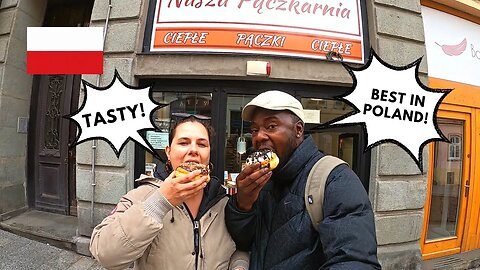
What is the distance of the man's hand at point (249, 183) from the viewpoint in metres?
1.35

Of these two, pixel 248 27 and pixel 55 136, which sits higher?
→ pixel 248 27

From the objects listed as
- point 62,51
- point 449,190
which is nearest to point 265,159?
point 62,51

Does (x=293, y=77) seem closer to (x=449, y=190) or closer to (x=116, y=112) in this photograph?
(x=116, y=112)


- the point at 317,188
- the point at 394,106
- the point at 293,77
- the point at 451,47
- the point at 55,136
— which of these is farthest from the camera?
the point at 55,136

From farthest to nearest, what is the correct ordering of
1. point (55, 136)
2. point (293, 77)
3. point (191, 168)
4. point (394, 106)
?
point (55, 136) → point (293, 77) → point (394, 106) → point (191, 168)

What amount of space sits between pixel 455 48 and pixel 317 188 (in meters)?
5.87

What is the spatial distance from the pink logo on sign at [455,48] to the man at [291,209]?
539 cm

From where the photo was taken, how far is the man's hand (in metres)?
1.35

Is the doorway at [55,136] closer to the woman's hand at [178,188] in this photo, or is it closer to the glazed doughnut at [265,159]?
the woman's hand at [178,188]

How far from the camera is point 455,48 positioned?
569 centimetres

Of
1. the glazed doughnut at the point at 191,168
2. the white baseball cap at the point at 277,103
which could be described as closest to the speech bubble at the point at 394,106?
the white baseball cap at the point at 277,103

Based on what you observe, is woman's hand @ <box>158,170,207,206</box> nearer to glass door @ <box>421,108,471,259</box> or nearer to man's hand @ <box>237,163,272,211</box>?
man's hand @ <box>237,163,272,211</box>

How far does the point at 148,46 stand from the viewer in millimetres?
4680

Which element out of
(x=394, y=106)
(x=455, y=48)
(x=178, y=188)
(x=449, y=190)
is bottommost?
(x=449, y=190)
